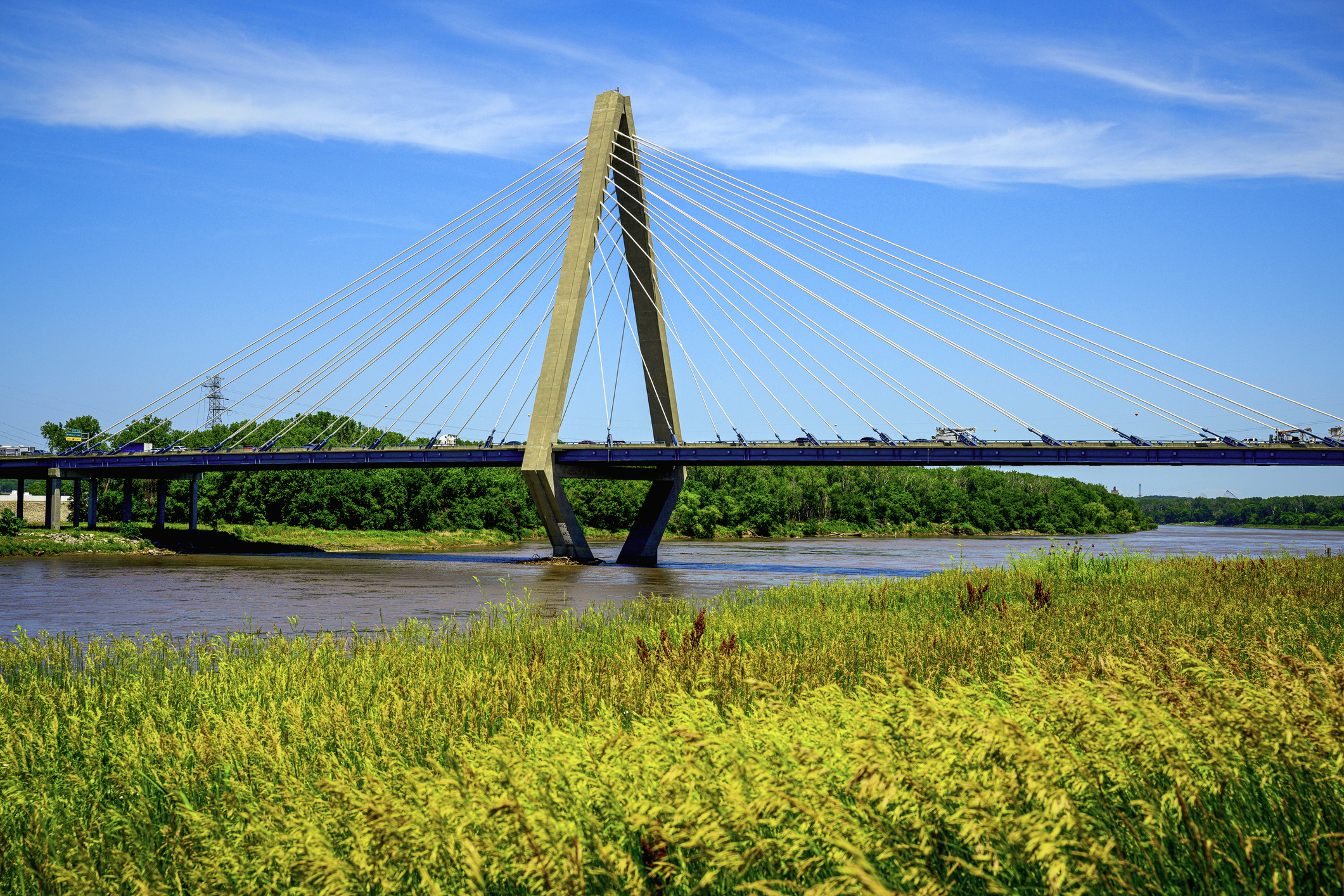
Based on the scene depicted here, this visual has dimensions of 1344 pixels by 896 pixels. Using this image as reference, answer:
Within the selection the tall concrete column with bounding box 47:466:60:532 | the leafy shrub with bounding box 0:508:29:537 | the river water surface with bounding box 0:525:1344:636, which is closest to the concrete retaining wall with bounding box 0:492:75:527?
the tall concrete column with bounding box 47:466:60:532

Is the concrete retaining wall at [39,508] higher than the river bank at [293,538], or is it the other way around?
the concrete retaining wall at [39,508]

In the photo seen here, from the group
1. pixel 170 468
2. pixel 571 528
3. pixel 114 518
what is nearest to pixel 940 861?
pixel 571 528

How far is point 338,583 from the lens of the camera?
108 ft

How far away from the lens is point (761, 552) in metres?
61.3

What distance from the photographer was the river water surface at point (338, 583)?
20.5 metres

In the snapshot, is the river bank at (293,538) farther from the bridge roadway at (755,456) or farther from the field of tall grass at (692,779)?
the field of tall grass at (692,779)

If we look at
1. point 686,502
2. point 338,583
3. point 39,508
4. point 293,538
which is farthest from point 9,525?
point 686,502

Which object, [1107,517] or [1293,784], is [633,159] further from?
[1107,517]

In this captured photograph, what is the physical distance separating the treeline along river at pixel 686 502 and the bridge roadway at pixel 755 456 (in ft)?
79.3

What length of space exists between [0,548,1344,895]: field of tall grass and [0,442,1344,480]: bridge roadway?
102ft

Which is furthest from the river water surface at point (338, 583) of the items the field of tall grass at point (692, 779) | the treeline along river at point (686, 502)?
the treeline along river at point (686, 502)

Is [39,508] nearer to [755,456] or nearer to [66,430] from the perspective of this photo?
[66,430]

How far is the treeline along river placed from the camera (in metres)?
81.6

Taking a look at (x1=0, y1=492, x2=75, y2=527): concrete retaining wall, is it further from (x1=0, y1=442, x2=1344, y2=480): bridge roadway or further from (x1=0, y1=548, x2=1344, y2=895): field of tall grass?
(x1=0, y1=548, x2=1344, y2=895): field of tall grass
